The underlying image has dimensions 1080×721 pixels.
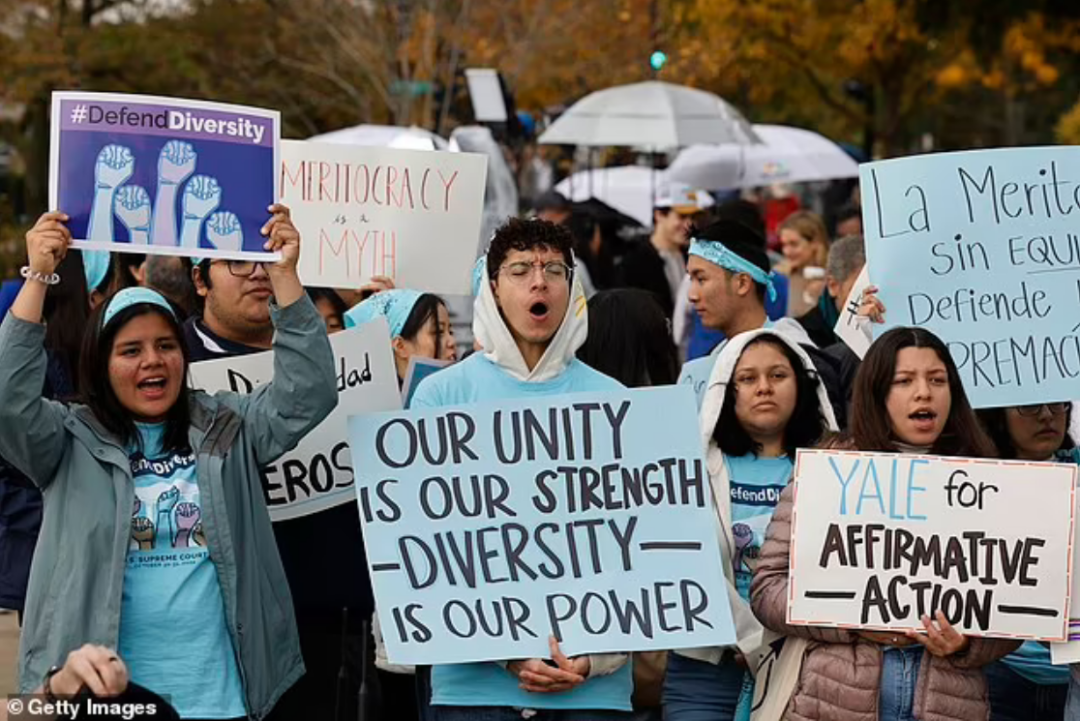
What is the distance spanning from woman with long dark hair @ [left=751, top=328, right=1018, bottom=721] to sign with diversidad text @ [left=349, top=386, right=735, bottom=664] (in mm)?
274

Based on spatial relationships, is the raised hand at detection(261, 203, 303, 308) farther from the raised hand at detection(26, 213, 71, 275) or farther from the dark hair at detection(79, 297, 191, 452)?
the raised hand at detection(26, 213, 71, 275)

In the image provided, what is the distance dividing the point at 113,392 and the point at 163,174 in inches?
28.6

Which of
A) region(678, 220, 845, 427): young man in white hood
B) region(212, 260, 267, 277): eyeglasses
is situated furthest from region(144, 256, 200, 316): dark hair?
region(678, 220, 845, 427): young man in white hood

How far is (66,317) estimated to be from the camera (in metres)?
6.92

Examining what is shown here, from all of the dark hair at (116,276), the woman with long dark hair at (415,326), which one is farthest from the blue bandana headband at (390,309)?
the dark hair at (116,276)

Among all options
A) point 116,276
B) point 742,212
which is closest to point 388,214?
point 116,276

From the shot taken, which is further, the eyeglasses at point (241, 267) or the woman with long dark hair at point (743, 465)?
the eyeglasses at point (241, 267)

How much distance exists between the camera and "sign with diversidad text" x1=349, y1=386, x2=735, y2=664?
548cm

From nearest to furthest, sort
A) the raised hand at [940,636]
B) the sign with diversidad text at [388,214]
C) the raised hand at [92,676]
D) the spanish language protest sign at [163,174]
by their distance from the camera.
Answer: the raised hand at [92,676] < the raised hand at [940,636] < the spanish language protest sign at [163,174] < the sign with diversidad text at [388,214]

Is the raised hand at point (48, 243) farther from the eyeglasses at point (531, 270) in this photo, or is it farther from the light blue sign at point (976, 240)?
the light blue sign at point (976, 240)

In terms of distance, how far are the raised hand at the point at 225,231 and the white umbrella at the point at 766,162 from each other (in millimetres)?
14374

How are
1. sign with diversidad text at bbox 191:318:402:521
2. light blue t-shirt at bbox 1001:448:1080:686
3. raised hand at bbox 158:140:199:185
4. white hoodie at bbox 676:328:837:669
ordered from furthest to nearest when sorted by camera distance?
1. sign with diversidad text at bbox 191:318:402:521
2. light blue t-shirt at bbox 1001:448:1080:686
3. white hoodie at bbox 676:328:837:669
4. raised hand at bbox 158:140:199:185

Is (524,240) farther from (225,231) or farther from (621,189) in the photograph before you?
(621,189)

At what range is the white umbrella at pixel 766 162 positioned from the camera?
66.6 ft
